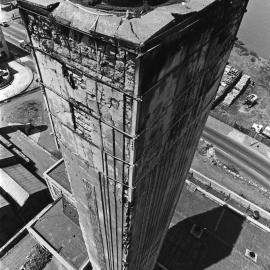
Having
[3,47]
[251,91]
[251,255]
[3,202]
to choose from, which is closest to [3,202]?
[3,202]

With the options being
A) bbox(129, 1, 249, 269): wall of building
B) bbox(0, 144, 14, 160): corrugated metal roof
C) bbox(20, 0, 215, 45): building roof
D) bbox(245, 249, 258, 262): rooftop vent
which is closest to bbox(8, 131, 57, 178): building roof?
bbox(0, 144, 14, 160): corrugated metal roof

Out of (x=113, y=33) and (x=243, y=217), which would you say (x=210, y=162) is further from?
(x=113, y=33)

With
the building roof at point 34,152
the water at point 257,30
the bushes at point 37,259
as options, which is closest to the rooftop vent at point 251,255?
the bushes at point 37,259

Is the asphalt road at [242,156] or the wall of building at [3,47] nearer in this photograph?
the asphalt road at [242,156]

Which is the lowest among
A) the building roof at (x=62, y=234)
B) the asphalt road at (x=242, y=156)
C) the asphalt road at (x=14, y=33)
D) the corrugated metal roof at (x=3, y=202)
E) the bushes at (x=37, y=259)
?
the asphalt road at (x=14, y=33)

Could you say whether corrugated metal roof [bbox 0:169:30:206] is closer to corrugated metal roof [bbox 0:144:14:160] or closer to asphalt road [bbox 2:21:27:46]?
corrugated metal roof [bbox 0:144:14:160]

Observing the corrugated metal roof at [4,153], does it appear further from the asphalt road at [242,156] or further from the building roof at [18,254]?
the asphalt road at [242,156]

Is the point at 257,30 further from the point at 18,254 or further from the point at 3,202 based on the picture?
the point at 18,254
